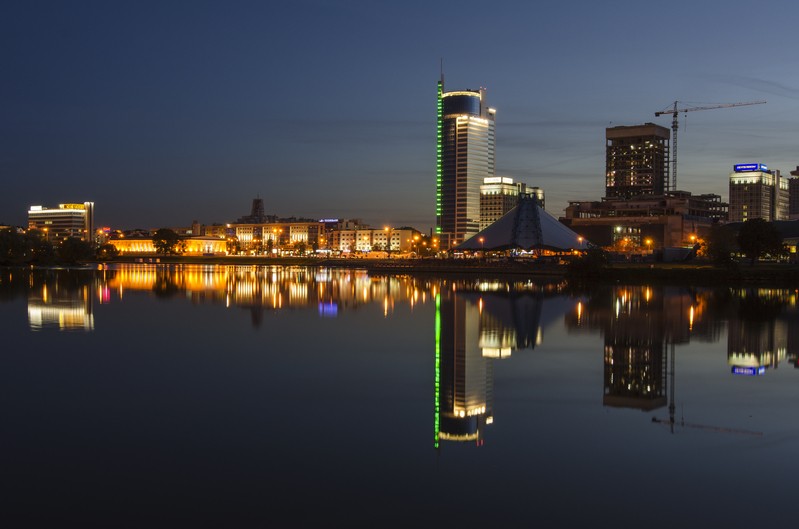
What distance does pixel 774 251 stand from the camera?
62.5 metres

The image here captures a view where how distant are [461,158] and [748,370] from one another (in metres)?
150

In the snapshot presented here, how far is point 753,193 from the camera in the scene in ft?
611

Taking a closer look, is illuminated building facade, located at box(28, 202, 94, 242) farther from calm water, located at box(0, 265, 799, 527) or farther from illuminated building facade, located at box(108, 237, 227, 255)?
calm water, located at box(0, 265, 799, 527)

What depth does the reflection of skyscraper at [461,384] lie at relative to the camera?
1044 cm

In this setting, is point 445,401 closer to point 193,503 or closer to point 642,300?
point 193,503

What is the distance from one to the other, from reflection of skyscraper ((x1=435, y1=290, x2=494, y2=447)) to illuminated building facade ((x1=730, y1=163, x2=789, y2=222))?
18132 centimetres

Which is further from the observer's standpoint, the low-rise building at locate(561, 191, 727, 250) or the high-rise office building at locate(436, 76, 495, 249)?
the high-rise office building at locate(436, 76, 495, 249)

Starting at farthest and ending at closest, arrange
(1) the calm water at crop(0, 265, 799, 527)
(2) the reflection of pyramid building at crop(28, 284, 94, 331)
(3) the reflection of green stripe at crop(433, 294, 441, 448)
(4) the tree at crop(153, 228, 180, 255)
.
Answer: (4) the tree at crop(153, 228, 180, 255)
(2) the reflection of pyramid building at crop(28, 284, 94, 331)
(3) the reflection of green stripe at crop(433, 294, 441, 448)
(1) the calm water at crop(0, 265, 799, 527)

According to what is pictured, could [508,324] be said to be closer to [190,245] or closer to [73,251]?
[73,251]

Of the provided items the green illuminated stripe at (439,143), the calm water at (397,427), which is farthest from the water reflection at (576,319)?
the green illuminated stripe at (439,143)

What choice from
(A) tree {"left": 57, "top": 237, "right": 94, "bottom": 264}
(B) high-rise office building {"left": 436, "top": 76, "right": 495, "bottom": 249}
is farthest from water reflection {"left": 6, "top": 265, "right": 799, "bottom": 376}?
(B) high-rise office building {"left": 436, "top": 76, "right": 495, "bottom": 249}

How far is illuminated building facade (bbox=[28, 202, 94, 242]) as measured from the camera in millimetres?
194125

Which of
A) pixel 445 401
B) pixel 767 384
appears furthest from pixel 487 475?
pixel 767 384

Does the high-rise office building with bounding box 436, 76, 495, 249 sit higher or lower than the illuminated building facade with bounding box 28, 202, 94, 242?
higher
